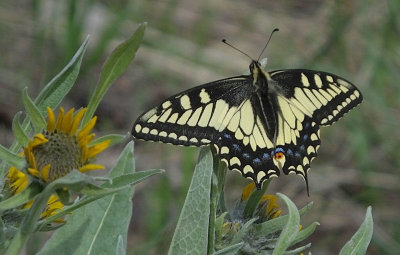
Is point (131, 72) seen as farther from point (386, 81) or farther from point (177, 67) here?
point (386, 81)

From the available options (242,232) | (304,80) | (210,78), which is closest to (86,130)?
(242,232)

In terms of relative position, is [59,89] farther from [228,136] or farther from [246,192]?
[228,136]

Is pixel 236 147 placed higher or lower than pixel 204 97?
lower

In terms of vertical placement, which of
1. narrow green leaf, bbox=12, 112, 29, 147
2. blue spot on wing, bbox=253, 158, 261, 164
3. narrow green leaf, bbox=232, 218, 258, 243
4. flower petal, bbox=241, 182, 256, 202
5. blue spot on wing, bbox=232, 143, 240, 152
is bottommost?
narrow green leaf, bbox=232, 218, 258, 243

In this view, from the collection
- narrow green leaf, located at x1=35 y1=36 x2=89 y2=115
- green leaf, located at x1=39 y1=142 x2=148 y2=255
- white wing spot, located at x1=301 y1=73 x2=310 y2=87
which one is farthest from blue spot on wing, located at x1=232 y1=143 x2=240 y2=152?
narrow green leaf, located at x1=35 y1=36 x2=89 y2=115

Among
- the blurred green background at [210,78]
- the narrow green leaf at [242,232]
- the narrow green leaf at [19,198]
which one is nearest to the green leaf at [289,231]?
the narrow green leaf at [242,232]

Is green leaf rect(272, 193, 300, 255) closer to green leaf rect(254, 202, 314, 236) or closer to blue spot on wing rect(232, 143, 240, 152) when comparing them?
green leaf rect(254, 202, 314, 236)

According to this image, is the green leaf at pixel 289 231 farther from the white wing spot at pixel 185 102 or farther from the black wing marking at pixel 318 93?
the black wing marking at pixel 318 93
